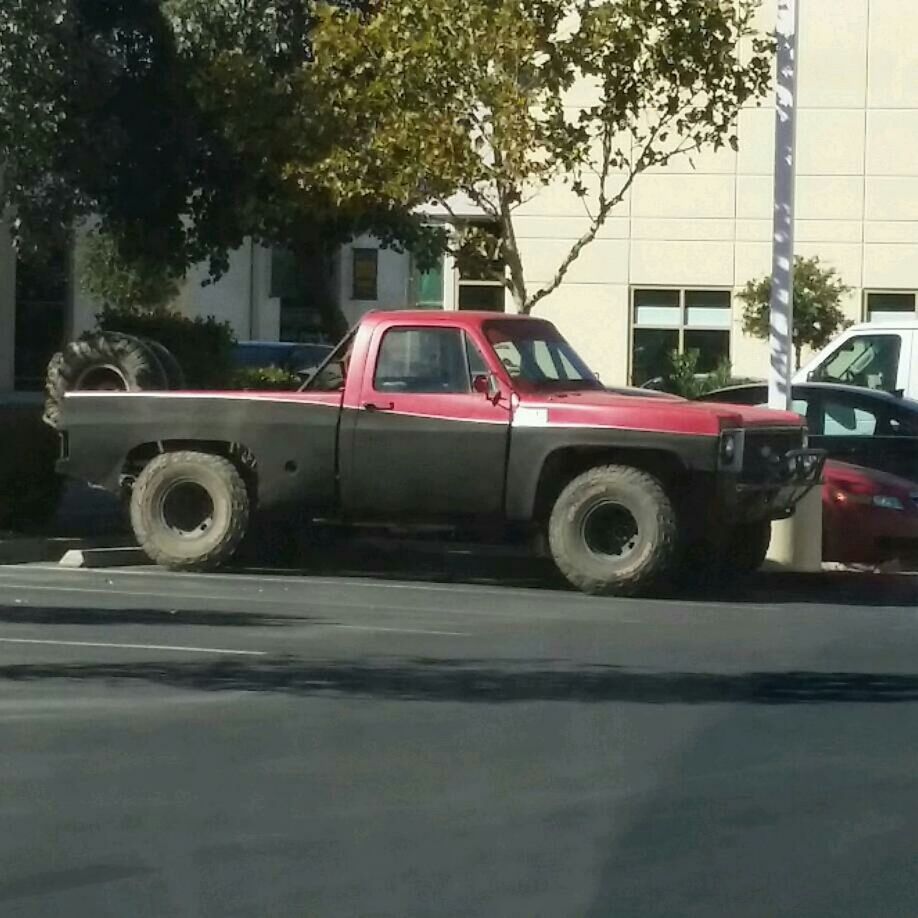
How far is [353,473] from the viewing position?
17.5 meters

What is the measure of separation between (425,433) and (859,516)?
12.2ft

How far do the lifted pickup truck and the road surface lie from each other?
4.06 feet

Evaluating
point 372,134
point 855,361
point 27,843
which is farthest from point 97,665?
point 855,361

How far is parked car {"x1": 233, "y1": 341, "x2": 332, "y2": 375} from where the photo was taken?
116 ft

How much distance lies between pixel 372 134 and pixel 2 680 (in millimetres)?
11318

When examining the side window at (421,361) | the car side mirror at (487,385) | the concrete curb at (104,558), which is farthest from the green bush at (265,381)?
the car side mirror at (487,385)

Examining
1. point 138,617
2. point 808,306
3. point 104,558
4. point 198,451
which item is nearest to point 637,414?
point 198,451

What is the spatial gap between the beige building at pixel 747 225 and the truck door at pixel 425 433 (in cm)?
2846

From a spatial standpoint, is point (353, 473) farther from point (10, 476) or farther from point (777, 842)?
point (777, 842)

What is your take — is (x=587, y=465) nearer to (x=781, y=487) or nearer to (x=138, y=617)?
(x=781, y=487)

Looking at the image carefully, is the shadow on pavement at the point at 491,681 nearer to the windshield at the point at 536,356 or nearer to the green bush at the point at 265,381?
the windshield at the point at 536,356

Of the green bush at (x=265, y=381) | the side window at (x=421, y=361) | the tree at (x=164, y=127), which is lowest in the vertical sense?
the green bush at (x=265, y=381)

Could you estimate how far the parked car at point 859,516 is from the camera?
1862cm

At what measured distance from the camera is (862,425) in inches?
814
